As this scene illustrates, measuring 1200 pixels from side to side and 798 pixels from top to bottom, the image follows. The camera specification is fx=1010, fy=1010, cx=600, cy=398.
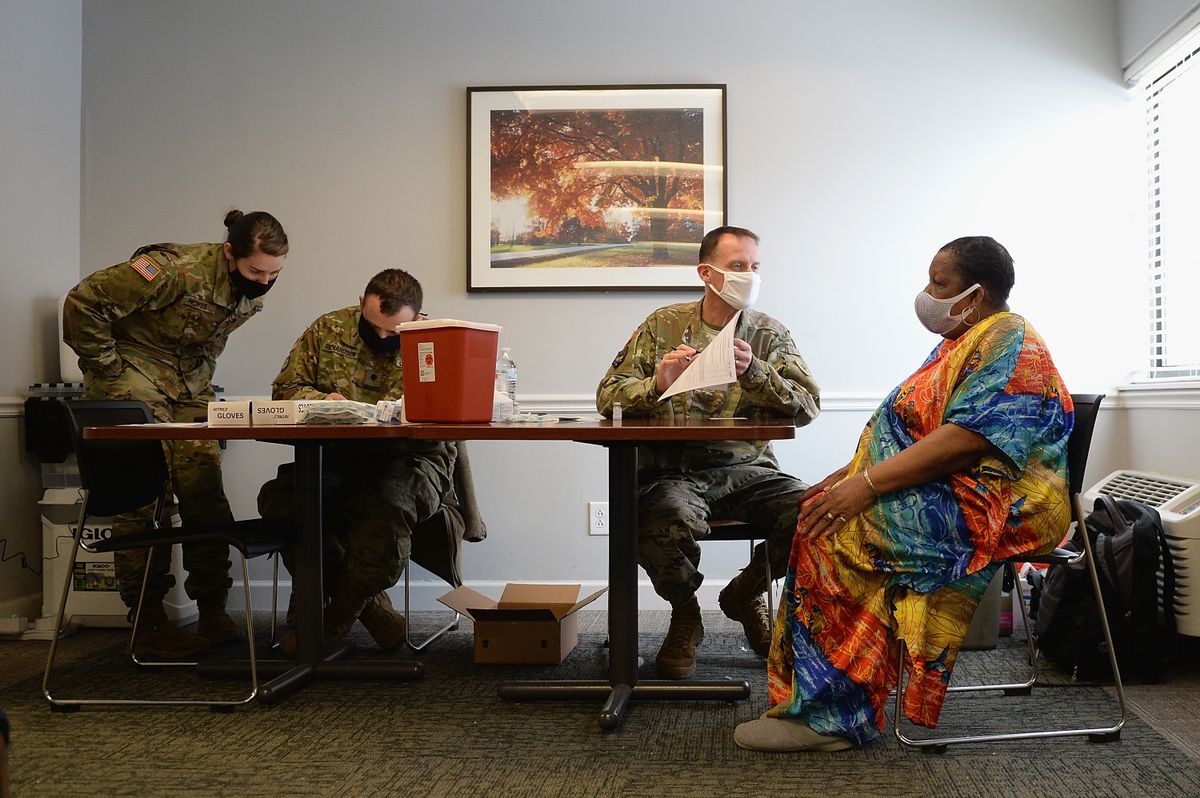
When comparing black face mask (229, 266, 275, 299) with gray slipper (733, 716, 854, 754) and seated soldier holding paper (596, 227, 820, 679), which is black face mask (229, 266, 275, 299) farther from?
gray slipper (733, 716, 854, 754)

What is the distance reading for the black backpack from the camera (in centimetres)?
266

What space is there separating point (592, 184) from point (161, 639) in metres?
2.11

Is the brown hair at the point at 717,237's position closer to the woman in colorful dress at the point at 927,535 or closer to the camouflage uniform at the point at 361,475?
the woman in colorful dress at the point at 927,535

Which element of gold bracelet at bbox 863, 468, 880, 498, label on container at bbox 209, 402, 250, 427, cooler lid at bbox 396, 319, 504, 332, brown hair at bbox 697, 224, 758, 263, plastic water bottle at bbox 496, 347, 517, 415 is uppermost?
brown hair at bbox 697, 224, 758, 263

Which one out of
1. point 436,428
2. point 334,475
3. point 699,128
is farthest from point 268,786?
point 699,128

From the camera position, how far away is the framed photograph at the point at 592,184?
12.2 ft

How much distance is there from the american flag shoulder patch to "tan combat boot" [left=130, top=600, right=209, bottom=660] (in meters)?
0.98

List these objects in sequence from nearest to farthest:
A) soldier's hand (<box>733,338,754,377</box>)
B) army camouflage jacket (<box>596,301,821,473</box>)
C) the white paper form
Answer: the white paper form, soldier's hand (<box>733,338,754,377</box>), army camouflage jacket (<box>596,301,821,473</box>)

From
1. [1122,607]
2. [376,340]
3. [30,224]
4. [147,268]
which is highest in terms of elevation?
[30,224]

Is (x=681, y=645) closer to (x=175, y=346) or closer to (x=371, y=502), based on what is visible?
(x=371, y=502)

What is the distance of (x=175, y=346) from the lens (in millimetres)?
3176

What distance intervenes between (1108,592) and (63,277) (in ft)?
12.0

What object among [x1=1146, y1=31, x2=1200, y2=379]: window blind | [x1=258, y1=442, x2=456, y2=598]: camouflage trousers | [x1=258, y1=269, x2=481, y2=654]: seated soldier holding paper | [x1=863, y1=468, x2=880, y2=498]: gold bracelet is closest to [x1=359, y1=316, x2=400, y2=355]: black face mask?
[x1=258, y1=269, x2=481, y2=654]: seated soldier holding paper

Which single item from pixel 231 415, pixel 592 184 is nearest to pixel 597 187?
pixel 592 184
